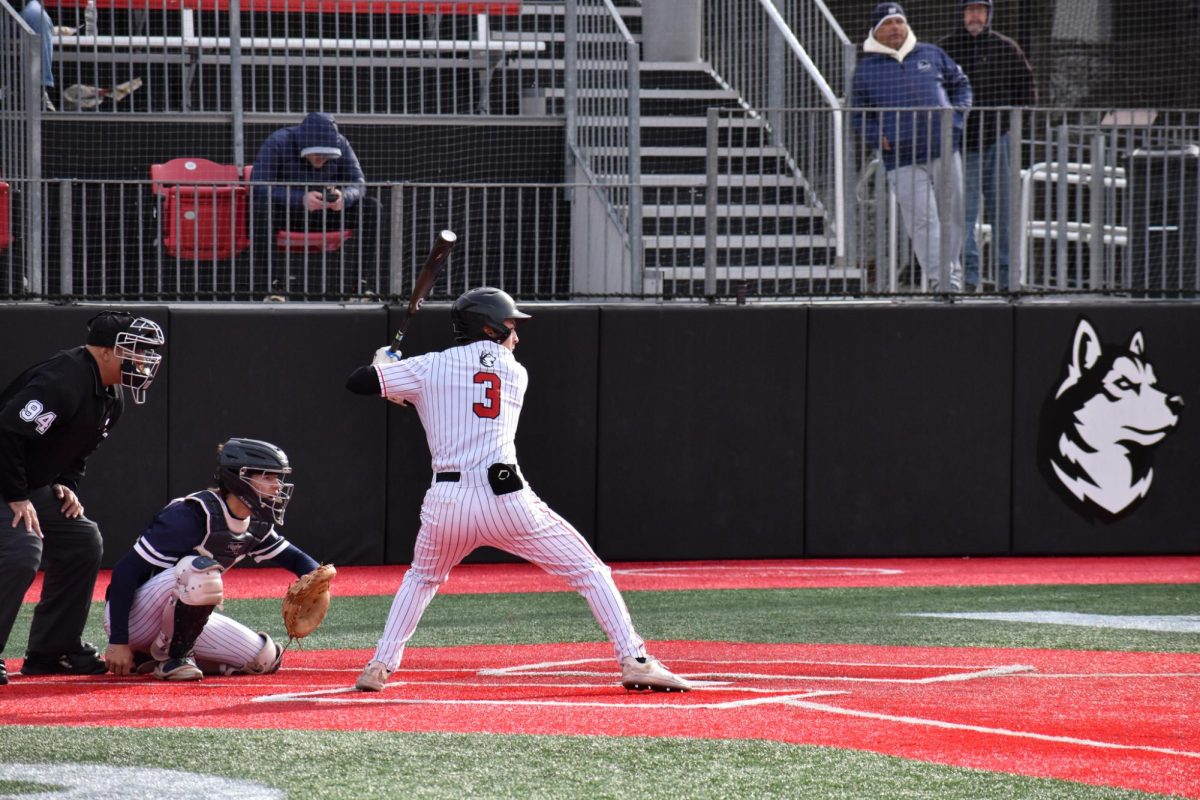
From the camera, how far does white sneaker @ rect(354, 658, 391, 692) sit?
6.47m

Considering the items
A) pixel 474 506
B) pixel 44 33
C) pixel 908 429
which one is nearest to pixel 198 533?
pixel 474 506

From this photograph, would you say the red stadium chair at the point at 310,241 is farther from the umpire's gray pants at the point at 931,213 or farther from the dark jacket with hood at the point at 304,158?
the umpire's gray pants at the point at 931,213

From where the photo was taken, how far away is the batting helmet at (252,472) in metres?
6.76

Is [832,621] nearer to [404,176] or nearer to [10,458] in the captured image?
[10,458]

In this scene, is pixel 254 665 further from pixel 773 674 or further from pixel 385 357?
pixel 773 674

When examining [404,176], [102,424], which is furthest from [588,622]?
[404,176]

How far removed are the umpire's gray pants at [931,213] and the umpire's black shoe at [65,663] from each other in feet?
23.7

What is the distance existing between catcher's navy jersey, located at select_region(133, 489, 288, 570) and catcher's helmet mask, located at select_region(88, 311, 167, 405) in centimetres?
55

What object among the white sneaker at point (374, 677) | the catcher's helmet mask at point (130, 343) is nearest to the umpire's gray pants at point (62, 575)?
the catcher's helmet mask at point (130, 343)

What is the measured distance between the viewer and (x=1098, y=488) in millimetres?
12797

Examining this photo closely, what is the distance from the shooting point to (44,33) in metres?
14.0

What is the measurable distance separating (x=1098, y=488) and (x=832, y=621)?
4421 mm

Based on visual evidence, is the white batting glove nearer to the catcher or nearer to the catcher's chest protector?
the catcher

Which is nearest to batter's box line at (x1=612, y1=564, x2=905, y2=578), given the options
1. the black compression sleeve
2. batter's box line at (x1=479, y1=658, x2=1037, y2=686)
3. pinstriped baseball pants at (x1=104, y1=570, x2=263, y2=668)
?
batter's box line at (x1=479, y1=658, x2=1037, y2=686)
